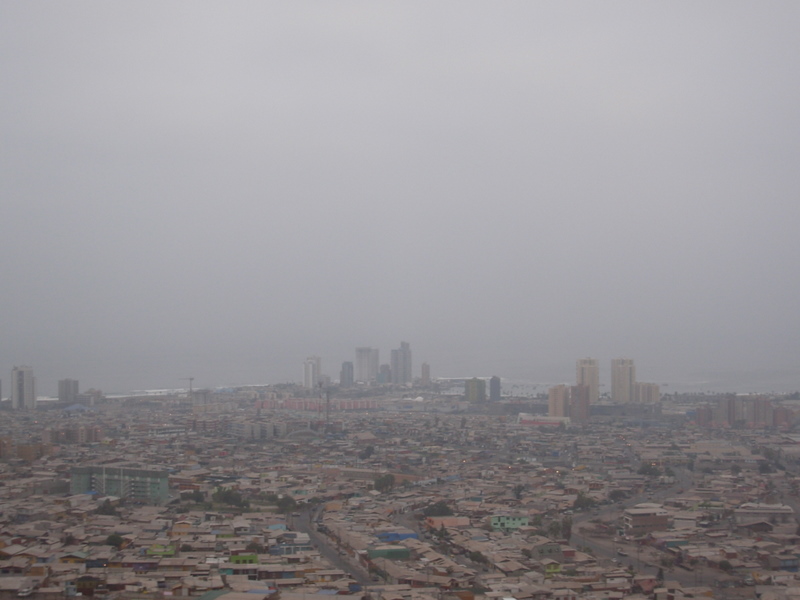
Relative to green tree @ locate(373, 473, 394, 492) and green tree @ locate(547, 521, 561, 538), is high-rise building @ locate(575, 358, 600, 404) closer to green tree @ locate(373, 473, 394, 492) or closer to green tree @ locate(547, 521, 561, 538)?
green tree @ locate(373, 473, 394, 492)

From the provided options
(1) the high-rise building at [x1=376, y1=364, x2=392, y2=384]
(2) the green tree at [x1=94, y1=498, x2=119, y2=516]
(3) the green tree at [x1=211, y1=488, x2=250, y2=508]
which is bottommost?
(3) the green tree at [x1=211, y1=488, x2=250, y2=508]

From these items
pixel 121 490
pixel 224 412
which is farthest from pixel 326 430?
pixel 121 490

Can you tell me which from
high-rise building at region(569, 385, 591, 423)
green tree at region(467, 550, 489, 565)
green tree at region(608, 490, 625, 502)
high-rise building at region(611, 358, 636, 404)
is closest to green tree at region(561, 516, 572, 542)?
green tree at region(467, 550, 489, 565)

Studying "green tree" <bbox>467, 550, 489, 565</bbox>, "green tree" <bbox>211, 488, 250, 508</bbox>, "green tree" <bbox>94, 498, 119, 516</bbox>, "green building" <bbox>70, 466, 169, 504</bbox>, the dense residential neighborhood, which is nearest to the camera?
the dense residential neighborhood

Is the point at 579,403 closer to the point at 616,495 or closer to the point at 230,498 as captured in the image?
the point at 616,495

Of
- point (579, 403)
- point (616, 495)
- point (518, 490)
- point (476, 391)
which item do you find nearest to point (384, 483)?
point (518, 490)

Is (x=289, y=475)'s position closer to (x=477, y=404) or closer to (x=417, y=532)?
(x=417, y=532)
